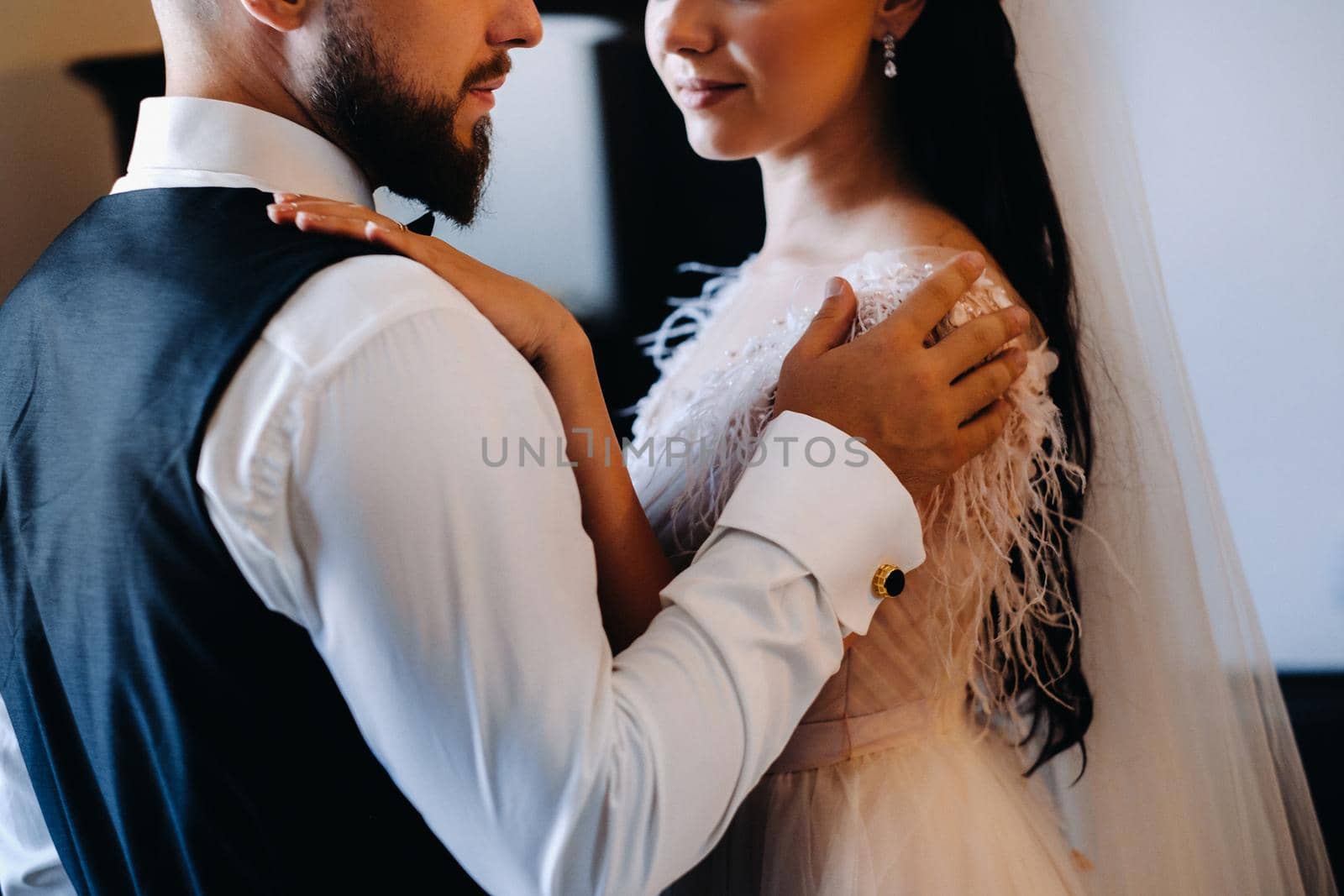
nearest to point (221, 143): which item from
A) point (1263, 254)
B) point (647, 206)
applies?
point (647, 206)

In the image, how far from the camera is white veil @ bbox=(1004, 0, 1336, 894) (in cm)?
114

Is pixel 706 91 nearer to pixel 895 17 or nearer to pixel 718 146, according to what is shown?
pixel 718 146

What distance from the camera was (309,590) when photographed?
2.11ft

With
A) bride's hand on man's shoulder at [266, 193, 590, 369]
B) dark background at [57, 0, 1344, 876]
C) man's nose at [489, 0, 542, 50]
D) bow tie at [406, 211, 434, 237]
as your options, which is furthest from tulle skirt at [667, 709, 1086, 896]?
dark background at [57, 0, 1344, 876]

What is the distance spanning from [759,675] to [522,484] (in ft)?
0.70

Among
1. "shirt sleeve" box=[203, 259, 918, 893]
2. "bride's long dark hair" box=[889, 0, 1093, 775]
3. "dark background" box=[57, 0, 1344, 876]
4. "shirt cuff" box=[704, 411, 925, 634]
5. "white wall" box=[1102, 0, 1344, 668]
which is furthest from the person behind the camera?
"dark background" box=[57, 0, 1344, 876]

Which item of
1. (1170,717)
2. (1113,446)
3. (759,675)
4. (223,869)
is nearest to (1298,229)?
(1113,446)

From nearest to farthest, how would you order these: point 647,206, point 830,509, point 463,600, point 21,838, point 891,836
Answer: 1. point 463,600
2. point 830,509
3. point 21,838
4. point 891,836
5. point 647,206

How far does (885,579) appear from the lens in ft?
2.61

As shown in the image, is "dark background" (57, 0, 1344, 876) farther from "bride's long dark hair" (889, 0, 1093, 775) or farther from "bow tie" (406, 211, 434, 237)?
"bow tie" (406, 211, 434, 237)

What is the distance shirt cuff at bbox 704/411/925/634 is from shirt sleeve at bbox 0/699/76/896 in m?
0.62

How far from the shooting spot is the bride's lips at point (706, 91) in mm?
1183

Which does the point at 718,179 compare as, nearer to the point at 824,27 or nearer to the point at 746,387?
the point at 824,27

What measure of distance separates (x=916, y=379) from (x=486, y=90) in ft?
1.53
